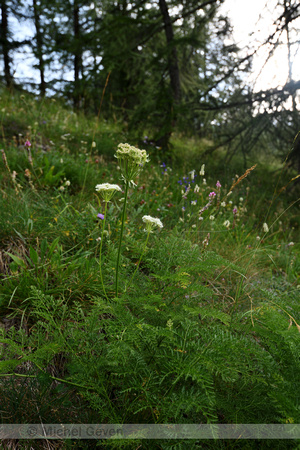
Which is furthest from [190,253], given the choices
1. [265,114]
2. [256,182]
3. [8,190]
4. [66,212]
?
[256,182]

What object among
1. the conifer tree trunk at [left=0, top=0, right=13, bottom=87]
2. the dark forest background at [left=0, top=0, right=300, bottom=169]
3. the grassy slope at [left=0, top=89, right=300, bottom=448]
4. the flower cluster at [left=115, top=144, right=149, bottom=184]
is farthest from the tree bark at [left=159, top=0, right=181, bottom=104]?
the conifer tree trunk at [left=0, top=0, right=13, bottom=87]

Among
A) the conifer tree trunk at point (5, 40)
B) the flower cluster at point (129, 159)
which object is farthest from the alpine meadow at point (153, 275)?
the conifer tree trunk at point (5, 40)

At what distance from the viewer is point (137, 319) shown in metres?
1.23

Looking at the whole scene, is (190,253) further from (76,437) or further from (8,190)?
(8,190)

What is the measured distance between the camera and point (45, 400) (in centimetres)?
133

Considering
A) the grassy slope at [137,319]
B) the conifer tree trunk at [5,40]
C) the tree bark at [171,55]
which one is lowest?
the grassy slope at [137,319]

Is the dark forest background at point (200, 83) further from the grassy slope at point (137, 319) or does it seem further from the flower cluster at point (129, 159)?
the flower cluster at point (129, 159)

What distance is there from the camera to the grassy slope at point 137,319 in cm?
106

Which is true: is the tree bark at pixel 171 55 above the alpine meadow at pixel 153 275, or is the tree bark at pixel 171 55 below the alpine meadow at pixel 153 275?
above

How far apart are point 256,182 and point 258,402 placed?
5906mm

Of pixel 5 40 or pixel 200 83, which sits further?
pixel 5 40

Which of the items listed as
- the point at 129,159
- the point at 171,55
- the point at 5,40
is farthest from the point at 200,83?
the point at 5,40

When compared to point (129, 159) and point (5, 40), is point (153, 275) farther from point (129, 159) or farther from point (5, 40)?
point (5, 40)

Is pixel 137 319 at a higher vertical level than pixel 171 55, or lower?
lower
